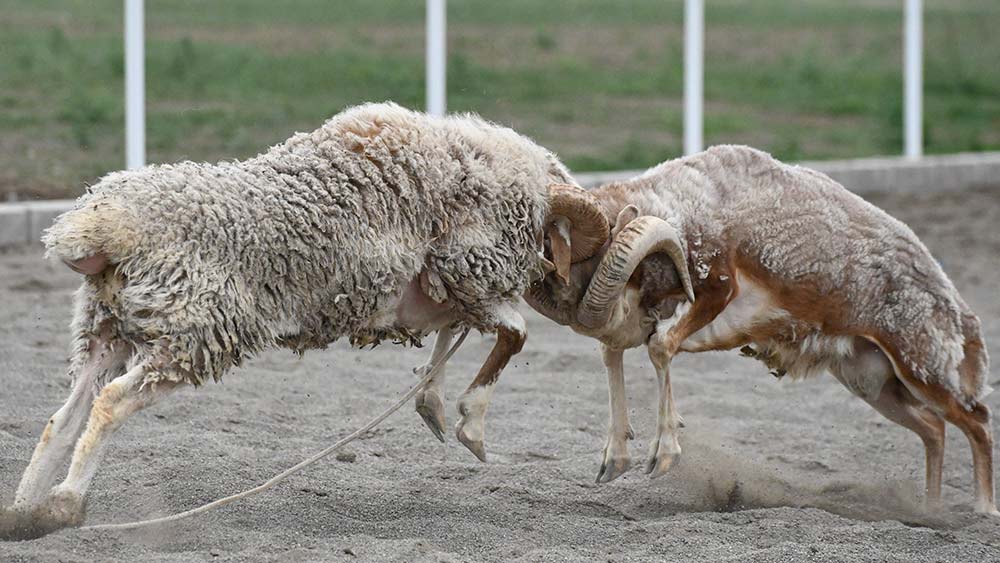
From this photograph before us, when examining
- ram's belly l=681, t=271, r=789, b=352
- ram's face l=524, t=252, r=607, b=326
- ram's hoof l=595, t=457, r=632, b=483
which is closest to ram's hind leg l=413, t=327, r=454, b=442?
ram's face l=524, t=252, r=607, b=326

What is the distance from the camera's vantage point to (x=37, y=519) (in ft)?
14.5

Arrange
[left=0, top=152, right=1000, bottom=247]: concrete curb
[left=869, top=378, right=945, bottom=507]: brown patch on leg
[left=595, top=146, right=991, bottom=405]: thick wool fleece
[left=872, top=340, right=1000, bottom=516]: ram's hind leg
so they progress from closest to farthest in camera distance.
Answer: [left=595, top=146, right=991, bottom=405]: thick wool fleece
[left=872, top=340, right=1000, bottom=516]: ram's hind leg
[left=869, top=378, right=945, bottom=507]: brown patch on leg
[left=0, top=152, right=1000, bottom=247]: concrete curb

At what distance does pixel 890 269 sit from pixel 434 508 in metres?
2.08

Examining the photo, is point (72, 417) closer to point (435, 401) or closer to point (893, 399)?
point (435, 401)

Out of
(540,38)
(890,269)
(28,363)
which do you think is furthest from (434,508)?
(540,38)

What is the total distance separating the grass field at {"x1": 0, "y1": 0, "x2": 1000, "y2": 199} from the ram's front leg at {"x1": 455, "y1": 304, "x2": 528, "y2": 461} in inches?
213

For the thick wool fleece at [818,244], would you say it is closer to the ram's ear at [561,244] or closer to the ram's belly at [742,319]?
the ram's belly at [742,319]

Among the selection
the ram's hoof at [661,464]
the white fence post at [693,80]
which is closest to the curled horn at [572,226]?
the ram's hoof at [661,464]

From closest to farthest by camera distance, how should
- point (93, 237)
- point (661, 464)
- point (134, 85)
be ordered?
point (93, 237) < point (661, 464) < point (134, 85)

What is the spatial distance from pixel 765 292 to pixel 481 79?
8.77 m

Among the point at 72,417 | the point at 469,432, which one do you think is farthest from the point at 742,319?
the point at 72,417

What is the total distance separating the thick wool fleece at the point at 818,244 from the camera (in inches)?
221

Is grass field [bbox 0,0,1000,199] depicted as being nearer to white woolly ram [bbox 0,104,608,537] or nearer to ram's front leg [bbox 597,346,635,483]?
ram's front leg [bbox 597,346,635,483]

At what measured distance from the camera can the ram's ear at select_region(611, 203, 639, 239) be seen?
544 centimetres
